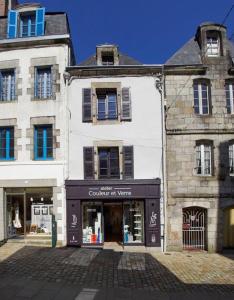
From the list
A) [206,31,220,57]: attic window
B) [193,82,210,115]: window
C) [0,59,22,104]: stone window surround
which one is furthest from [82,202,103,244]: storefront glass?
→ [206,31,220,57]: attic window

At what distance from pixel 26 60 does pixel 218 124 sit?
8920 mm

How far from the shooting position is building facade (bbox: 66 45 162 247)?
16.0 metres

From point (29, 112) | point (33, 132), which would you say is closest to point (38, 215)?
point (33, 132)

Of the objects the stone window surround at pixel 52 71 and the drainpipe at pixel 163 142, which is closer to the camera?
the drainpipe at pixel 163 142

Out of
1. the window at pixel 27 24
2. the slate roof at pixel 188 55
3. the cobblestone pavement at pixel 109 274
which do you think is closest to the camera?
the cobblestone pavement at pixel 109 274

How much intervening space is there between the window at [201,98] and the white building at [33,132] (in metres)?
5.87

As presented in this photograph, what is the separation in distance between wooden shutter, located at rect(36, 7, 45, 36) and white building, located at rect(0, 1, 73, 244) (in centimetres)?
4

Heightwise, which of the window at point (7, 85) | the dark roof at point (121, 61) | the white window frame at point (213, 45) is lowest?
the window at point (7, 85)

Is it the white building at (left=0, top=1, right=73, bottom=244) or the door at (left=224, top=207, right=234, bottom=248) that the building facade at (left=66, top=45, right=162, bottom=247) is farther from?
the door at (left=224, top=207, right=234, bottom=248)

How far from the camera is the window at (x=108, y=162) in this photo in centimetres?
1639

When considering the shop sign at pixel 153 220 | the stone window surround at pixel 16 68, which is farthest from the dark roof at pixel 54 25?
the shop sign at pixel 153 220

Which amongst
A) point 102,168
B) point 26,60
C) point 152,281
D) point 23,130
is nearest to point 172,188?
point 102,168

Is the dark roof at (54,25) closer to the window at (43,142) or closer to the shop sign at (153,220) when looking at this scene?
the window at (43,142)

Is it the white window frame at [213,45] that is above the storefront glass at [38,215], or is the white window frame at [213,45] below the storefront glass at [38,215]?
above
